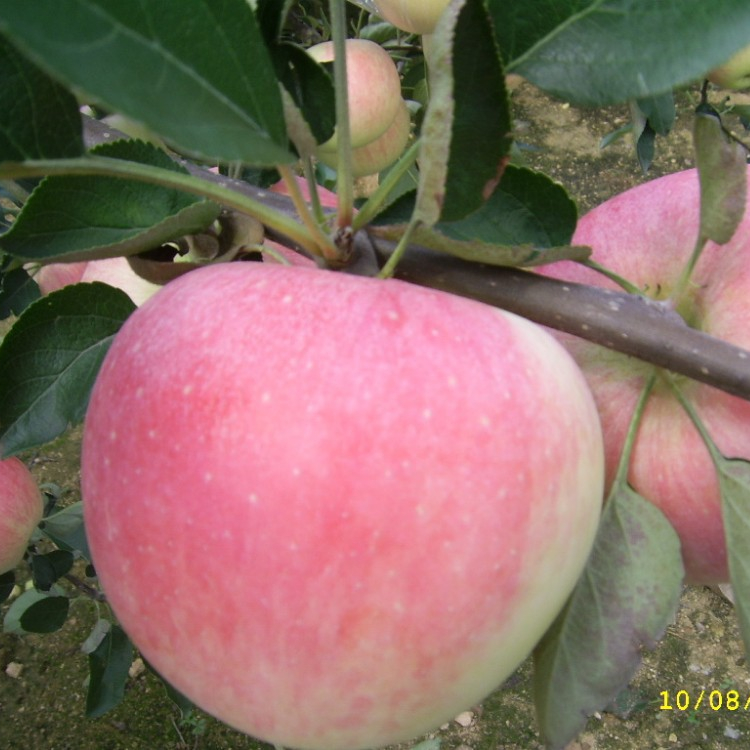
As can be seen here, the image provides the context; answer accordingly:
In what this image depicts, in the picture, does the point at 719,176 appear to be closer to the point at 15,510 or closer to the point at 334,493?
the point at 334,493

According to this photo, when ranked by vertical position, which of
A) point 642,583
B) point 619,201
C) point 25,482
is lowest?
point 25,482

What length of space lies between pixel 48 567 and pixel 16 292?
1.32ft

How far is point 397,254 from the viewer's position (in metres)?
0.40

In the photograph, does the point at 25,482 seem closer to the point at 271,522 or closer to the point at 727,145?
the point at 271,522

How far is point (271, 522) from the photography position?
13.4 inches

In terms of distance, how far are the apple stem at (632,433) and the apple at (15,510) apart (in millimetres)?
718

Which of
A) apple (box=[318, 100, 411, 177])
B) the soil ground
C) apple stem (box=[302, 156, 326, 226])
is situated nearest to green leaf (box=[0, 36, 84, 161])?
apple stem (box=[302, 156, 326, 226])

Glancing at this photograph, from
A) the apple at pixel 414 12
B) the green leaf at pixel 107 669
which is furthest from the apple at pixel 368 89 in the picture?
the green leaf at pixel 107 669

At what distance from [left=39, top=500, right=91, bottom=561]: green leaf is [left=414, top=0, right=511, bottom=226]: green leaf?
2.58ft

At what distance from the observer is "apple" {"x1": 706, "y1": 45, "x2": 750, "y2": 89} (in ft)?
3.24

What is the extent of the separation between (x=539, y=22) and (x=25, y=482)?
0.83m

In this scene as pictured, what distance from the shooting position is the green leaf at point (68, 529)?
1014mm

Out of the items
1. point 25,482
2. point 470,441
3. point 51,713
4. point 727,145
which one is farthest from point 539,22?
point 51,713
